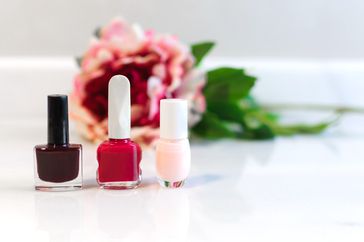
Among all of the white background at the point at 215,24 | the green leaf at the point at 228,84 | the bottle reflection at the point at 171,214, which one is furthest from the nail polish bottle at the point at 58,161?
the white background at the point at 215,24

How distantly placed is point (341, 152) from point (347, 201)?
312mm

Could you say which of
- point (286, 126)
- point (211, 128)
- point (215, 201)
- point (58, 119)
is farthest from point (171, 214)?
point (286, 126)

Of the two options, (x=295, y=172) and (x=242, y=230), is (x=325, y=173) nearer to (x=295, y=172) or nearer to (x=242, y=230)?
(x=295, y=172)

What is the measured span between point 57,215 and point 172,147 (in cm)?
17

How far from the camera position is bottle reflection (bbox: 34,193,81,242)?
0.57 m

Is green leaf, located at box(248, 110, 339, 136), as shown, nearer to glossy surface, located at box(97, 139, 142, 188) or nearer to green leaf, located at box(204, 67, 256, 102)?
green leaf, located at box(204, 67, 256, 102)

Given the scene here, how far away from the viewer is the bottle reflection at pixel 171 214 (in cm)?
57

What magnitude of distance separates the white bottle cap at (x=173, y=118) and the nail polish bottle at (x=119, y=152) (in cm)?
4

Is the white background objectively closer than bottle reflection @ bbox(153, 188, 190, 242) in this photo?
No

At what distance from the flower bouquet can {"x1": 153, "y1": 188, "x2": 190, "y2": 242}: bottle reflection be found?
259 mm

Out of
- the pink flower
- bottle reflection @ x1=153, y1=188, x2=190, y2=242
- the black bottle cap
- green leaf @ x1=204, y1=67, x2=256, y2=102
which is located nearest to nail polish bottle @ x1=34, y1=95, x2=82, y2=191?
the black bottle cap

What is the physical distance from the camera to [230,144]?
3.51 ft

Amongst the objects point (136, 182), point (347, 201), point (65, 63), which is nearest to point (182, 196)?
point (136, 182)

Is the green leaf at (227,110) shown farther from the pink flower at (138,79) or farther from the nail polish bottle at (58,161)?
the nail polish bottle at (58,161)
